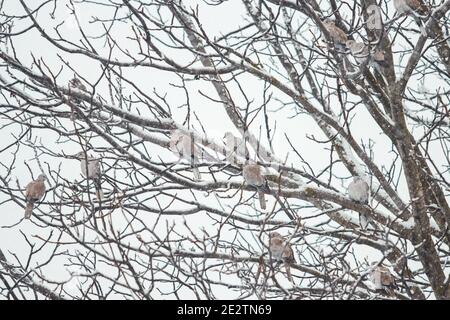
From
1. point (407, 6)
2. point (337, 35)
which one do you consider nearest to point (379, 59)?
point (337, 35)

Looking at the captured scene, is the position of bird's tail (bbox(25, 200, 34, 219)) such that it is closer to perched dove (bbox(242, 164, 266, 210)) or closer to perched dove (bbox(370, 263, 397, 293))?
perched dove (bbox(242, 164, 266, 210))

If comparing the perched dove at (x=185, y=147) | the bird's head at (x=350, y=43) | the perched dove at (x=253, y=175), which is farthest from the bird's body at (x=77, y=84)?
the bird's head at (x=350, y=43)

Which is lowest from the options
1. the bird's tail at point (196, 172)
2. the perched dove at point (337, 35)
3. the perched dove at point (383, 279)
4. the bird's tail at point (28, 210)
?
the perched dove at point (383, 279)

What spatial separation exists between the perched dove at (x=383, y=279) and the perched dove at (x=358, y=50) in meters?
1.79

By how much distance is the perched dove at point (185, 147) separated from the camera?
4562mm

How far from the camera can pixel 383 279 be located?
3943 mm

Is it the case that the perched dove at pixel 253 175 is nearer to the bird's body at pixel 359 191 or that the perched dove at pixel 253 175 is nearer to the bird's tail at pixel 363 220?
the bird's body at pixel 359 191

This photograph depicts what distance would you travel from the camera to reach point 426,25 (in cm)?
437

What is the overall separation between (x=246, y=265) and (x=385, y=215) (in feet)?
4.55

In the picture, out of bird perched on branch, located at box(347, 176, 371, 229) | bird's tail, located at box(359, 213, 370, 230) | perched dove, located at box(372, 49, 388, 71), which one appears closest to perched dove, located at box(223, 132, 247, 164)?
bird perched on branch, located at box(347, 176, 371, 229)

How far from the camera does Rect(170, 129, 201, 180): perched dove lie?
4.56 metres

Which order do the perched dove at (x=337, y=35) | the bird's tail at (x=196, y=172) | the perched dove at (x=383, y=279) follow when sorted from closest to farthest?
the perched dove at (x=383, y=279) < the perched dove at (x=337, y=35) < the bird's tail at (x=196, y=172)

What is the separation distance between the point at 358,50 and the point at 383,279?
196 cm

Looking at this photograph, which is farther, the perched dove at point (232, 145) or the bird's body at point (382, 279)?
the perched dove at point (232, 145)
